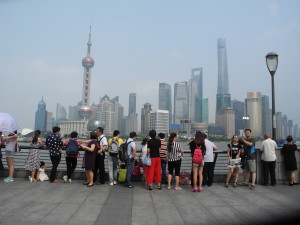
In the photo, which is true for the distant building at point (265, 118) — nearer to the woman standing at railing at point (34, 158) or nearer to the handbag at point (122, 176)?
the handbag at point (122, 176)

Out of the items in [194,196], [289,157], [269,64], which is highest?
[269,64]

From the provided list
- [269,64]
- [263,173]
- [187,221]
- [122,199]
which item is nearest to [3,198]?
[122,199]

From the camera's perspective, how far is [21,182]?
7.87 meters

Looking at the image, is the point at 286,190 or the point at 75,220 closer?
the point at 75,220

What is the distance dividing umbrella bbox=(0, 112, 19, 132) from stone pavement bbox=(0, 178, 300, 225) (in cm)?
185

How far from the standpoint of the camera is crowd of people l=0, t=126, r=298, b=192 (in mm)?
7438

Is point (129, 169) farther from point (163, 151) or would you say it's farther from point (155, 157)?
point (163, 151)

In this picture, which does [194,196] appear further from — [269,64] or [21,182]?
[269,64]

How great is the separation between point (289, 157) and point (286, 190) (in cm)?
138

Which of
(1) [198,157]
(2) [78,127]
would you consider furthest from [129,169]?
(2) [78,127]

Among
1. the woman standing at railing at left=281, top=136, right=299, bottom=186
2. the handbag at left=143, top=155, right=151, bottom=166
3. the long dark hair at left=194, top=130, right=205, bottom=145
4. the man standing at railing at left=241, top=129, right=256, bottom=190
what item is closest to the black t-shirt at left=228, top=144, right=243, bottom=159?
the man standing at railing at left=241, top=129, right=256, bottom=190

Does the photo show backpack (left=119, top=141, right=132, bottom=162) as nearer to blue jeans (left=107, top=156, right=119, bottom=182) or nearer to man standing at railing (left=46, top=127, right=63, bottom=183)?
blue jeans (left=107, top=156, right=119, bottom=182)

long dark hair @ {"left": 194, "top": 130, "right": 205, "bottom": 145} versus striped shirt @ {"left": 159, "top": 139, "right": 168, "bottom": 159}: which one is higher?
long dark hair @ {"left": 194, "top": 130, "right": 205, "bottom": 145}

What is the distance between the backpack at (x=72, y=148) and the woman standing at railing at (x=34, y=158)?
113 cm
